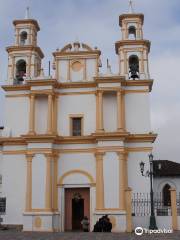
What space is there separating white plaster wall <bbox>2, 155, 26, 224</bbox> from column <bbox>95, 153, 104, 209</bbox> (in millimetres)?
4721

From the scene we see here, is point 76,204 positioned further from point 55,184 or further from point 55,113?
point 55,113

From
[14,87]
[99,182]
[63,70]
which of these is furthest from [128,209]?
[14,87]

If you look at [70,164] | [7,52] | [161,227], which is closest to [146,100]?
[70,164]

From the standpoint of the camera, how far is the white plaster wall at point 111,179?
26.8 meters

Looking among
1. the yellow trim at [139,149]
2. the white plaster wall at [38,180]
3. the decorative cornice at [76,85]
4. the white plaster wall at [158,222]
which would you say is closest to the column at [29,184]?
the white plaster wall at [38,180]

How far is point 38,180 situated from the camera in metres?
27.5

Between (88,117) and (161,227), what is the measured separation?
846cm

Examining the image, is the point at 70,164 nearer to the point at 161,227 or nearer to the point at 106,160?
the point at 106,160

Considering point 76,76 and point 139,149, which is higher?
point 76,76

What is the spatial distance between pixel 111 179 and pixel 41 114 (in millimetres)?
6356

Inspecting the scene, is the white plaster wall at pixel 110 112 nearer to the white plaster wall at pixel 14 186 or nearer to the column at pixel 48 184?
the column at pixel 48 184

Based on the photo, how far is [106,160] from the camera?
89.8 ft

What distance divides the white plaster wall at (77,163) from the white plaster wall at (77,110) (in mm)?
1480

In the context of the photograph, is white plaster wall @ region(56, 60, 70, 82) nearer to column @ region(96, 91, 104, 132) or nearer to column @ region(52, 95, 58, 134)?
column @ region(52, 95, 58, 134)
